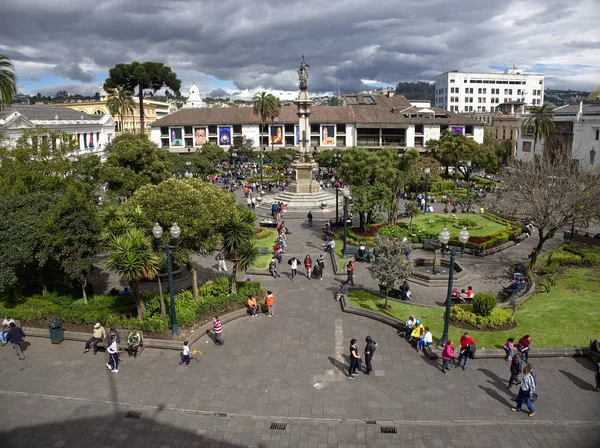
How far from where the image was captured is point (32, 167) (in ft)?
81.6

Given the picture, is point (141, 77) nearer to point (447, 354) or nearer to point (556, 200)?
point (556, 200)

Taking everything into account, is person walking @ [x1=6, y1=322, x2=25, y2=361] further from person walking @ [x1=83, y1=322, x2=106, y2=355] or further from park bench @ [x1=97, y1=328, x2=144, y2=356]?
park bench @ [x1=97, y1=328, x2=144, y2=356]

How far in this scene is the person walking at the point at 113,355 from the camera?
15305 mm

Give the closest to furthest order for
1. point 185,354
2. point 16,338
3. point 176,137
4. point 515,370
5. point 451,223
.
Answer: point 515,370
point 185,354
point 16,338
point 451,223
point 176,137

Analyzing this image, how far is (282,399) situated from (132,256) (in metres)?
7.00

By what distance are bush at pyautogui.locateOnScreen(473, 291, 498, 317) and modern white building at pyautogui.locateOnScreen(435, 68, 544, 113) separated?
113 meters

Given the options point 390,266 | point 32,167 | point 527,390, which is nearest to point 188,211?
point 390,266

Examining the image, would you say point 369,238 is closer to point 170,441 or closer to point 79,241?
point 79,241

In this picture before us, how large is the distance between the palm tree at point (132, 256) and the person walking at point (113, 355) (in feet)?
7.43

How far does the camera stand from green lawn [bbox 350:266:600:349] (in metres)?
17.2

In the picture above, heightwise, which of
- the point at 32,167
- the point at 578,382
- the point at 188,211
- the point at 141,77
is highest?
the point at 141,77

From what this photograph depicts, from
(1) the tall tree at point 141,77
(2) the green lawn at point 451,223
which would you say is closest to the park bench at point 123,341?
(2) the green lawn at point 451,223

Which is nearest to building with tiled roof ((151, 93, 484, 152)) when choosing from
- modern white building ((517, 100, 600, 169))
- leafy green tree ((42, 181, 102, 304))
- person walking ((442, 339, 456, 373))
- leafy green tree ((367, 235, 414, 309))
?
modern white building ((517, 100, 600, 169))

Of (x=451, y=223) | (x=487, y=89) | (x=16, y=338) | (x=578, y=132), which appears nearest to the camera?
(x=16, y=338)
